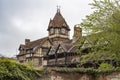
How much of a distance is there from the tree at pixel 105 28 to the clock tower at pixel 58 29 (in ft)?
178

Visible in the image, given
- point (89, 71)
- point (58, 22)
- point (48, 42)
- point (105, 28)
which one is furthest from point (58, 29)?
point (105, 28)

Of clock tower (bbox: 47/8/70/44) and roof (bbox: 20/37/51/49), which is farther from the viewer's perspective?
clock tower (bbox: 47/8/70/44)

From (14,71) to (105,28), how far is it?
26.5 feet

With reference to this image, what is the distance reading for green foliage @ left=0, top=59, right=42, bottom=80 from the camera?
24453mm

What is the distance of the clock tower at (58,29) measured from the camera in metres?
81.1

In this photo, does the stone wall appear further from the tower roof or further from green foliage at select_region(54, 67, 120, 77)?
the tower roof

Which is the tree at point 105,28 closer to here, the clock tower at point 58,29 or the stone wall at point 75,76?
the stone wall at point 75,76

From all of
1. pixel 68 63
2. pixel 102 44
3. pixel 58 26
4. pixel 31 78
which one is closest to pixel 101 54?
pixel 102 44

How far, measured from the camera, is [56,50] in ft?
211

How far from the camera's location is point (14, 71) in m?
25.1

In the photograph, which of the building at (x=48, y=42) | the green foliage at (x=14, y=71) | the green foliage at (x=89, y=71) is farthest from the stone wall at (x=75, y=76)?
the building at (x=48, y=42)

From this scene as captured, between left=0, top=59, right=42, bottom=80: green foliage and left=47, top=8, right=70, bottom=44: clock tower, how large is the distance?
54.5 m

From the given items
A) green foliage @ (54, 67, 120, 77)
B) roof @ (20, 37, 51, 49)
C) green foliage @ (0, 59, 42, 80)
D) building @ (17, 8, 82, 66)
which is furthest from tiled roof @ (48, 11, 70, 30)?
green foliage @ (0, 59, 42, 80)

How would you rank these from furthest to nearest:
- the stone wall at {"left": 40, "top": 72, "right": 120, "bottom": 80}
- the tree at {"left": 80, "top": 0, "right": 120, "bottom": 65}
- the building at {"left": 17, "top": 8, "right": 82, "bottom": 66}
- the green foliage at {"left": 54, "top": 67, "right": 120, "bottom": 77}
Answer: the building at {"left": 17, "top": 8, "right": 82, "bottom": 66}
the green foliage at {"left": 54, "top": 67, "right": 120, "bottom": 77}
the stone wall at {"left": 40, "top": 72, "right": 120, "bottom": 80}
the tree at {"left": 80, "top": 0, "right": 120, "bottom": 65}
